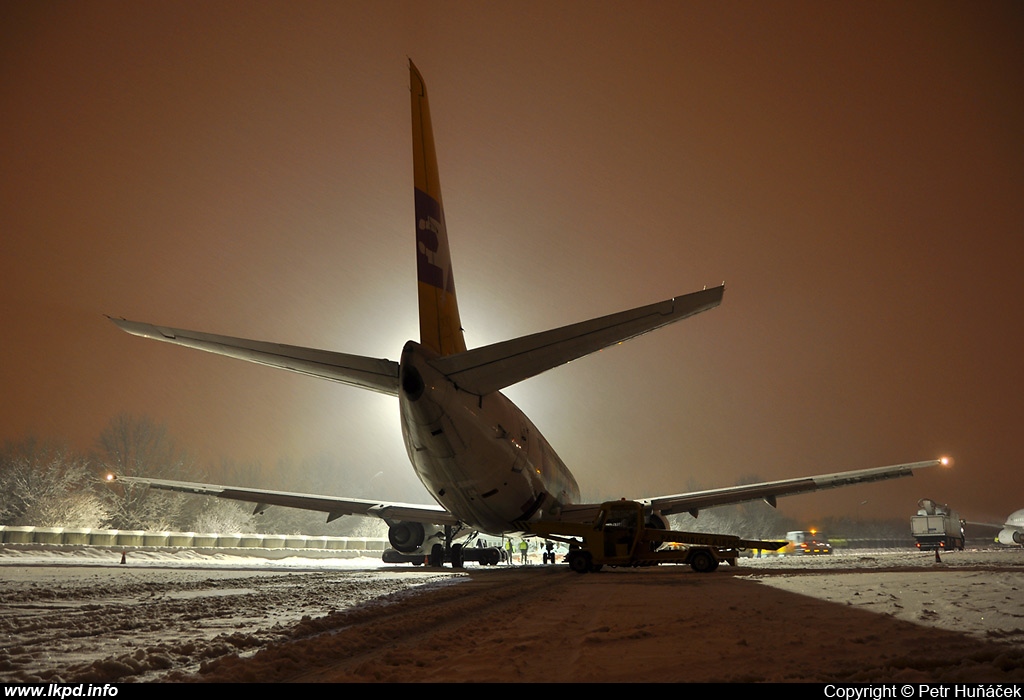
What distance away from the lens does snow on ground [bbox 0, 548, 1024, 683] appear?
3893 millimetres

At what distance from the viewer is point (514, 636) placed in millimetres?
5578

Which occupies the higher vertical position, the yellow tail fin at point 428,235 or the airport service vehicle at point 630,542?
the yellow tail fin at point 428,235

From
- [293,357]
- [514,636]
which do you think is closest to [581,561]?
[293,357]

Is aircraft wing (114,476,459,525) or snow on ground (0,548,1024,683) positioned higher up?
aircraft wing (114,476,459,525)

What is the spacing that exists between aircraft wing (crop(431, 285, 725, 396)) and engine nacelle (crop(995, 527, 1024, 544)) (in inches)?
2632

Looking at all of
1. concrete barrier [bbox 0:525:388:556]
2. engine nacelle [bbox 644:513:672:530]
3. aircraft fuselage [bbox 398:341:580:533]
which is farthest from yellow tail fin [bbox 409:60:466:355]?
concrete barrier [bbox 0:525:388:556]

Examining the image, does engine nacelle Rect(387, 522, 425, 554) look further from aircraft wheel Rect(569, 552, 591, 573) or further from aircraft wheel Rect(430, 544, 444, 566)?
aircraft wheel Rect(569, 552, 591, 573)

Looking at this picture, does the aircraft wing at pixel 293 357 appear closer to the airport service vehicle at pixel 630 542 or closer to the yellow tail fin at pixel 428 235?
the yellow tail fin at pixel 428 235

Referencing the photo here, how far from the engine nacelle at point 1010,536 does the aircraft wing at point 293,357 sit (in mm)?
68132

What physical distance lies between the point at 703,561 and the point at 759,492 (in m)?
5.36

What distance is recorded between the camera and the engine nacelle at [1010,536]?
58322 millimetres

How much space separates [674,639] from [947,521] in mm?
54845

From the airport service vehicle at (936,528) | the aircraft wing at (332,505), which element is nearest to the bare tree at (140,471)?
the aircraft wing at (332,505)

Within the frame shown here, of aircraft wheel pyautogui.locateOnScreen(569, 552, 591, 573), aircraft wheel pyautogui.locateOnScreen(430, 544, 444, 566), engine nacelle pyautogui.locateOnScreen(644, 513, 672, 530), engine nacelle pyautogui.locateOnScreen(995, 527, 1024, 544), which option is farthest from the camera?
engine nacelle pyautogui.locateOnScreen(995, 527, 1024, 544)
